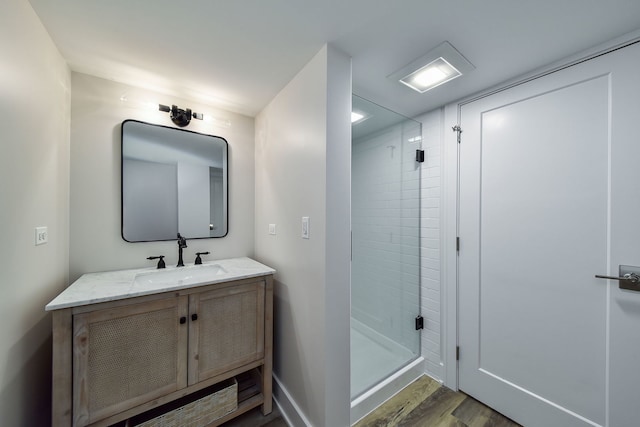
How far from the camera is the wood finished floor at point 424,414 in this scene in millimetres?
1538

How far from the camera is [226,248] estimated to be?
2.12m

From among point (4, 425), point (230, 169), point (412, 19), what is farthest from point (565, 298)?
point (4, 425)

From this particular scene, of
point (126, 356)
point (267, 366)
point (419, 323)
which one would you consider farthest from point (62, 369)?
point (419, 323)

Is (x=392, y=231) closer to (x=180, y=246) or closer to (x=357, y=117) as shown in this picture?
(x=357, y=117)

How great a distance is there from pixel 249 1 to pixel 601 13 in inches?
64.6

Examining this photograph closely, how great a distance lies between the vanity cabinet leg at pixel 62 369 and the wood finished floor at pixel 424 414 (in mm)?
864

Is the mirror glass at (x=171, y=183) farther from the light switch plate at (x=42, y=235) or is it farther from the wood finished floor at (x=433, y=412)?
the wood finished floor at (x=433, y=412)

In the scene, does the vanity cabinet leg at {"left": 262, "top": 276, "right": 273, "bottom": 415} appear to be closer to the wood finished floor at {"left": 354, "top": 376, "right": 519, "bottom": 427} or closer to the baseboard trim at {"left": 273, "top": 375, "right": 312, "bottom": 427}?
the baseboard trim at {"left": 273, "top": 375, "right": 312, "bottom": 427}

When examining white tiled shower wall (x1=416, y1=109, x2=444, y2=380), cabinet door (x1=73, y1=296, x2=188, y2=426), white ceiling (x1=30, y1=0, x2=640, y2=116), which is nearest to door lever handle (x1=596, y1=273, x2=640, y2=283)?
white tiled shower wall (x1=416, y1=109, x2=444, y2=380)

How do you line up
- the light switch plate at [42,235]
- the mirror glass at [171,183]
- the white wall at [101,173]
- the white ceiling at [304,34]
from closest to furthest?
the white ceiling at [304,34]
the light switch plate at [42,235]
the white wall at [101,173]
the mirror glass at [171,183]

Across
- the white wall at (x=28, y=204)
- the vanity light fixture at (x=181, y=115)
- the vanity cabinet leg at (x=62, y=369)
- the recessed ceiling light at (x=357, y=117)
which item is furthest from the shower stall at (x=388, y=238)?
the white wall at (x=28, y=204)

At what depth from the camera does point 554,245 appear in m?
1.42

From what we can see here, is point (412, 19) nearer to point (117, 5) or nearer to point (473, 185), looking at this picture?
point (473, 185)

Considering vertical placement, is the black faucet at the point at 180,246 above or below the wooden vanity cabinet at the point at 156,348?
above
